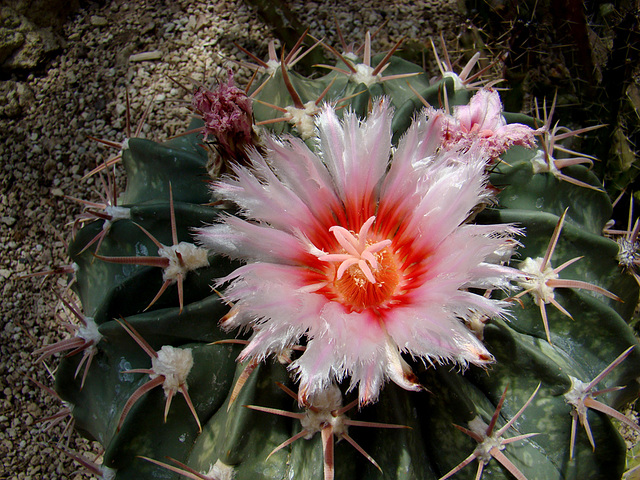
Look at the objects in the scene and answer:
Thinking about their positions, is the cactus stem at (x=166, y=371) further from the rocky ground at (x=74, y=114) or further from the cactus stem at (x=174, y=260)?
the rocky ground at (x=74, y=114)

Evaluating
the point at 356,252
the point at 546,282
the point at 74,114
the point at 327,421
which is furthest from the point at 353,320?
the point at 74,114

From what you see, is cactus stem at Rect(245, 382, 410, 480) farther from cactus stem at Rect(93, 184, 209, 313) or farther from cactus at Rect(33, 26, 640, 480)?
cactus stem at Rect(93, 184, 209, 313)

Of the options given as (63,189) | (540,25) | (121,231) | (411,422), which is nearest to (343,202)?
(411,422)

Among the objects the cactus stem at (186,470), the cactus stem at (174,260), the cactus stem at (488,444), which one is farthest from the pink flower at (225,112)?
the cactus stem at (488,444)

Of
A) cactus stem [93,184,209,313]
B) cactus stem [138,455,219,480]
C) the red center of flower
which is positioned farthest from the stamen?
cactus stem [138,455,219,480]

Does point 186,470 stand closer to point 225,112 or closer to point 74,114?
point 225,112

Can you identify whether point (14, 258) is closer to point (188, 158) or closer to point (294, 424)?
point (188, 158)
